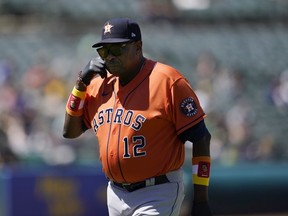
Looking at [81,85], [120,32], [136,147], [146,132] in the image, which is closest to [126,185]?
[136,147]

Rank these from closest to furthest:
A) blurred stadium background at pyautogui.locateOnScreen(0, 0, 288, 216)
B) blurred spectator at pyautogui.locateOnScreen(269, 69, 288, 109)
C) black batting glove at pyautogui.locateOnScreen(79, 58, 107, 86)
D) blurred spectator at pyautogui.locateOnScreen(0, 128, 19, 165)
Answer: black batting glove at pyautogui.locateOnScreen(79, 58, 107, 86)
blurred spectator at pyautogui.locateOnScreen(0, 128, 19, 165)
blurred stadium background at pyautogui.locateOnScreen(0, 0, 288, 216)
blurred spectator at pyautogui.locateOnScreen(269, 69, 288, 109)

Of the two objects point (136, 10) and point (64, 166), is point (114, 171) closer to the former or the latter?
point (64, 166)

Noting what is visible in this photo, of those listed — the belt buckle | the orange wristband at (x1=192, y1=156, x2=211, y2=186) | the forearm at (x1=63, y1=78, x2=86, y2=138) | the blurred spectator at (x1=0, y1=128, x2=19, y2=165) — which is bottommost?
the blurred spectator at (x1=0, y1=128, x2=19, y2=165)

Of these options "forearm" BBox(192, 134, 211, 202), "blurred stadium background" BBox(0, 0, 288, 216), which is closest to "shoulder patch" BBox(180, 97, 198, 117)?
"forearm" BBox(192, 134, 211, 202)

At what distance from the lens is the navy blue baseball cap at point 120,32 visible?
465 cm

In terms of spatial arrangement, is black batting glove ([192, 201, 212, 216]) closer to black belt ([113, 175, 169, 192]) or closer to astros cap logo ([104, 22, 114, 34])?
black belt ([113, 175, 169, 192])

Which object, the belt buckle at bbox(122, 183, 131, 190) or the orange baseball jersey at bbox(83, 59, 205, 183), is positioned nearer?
the orange baseball jersey at bbox(83, 59, 205, 183)

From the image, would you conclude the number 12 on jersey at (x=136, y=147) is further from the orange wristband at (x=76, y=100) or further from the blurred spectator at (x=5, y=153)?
the blurred spectator at (x=5, y=153)

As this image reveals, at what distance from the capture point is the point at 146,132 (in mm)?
4660

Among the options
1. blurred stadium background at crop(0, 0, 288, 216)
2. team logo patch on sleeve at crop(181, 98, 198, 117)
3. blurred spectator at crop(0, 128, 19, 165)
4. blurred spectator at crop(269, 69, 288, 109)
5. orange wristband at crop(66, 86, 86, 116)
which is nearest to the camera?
team logo patch on sleeve at crop(181, 98, 198, 117)

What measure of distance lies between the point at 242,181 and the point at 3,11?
21.6 feet

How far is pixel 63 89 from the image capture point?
40.9 ft

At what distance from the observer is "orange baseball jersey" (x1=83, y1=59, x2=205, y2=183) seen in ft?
15.2

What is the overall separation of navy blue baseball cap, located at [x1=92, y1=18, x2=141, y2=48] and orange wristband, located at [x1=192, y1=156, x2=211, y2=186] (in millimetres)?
828
